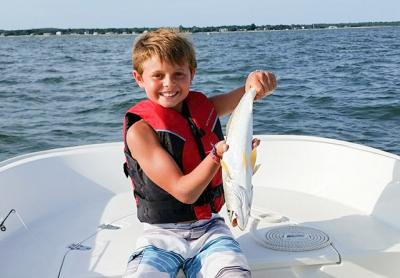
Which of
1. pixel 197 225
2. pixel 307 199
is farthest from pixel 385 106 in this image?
pixel 197 225

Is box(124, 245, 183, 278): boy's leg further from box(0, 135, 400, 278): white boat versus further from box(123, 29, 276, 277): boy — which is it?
box(0, 135, 400, 278): white boat

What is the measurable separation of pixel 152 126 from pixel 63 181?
5.43 ft

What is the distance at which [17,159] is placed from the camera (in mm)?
3896

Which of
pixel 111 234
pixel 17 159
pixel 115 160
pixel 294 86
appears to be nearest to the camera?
pixel 111 234

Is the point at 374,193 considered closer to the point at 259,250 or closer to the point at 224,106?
the point at 259,250

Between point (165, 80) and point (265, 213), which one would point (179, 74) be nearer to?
point (165, 80)

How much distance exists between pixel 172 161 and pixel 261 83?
0.56 m

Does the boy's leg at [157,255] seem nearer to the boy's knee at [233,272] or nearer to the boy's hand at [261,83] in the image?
the boy's knee at [233,272]

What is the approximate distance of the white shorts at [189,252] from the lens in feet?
7.54

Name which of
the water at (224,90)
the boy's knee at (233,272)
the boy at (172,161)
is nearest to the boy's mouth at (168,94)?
the boy at (172,161)

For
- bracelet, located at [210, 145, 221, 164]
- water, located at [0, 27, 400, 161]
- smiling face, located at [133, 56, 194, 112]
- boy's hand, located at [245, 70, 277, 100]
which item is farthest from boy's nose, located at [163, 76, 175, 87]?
water, located at [0, 27, 400, 161]

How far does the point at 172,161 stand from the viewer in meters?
2.41

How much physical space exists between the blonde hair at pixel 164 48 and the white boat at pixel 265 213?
1043 mm

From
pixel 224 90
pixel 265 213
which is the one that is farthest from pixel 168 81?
pixel 224 90
